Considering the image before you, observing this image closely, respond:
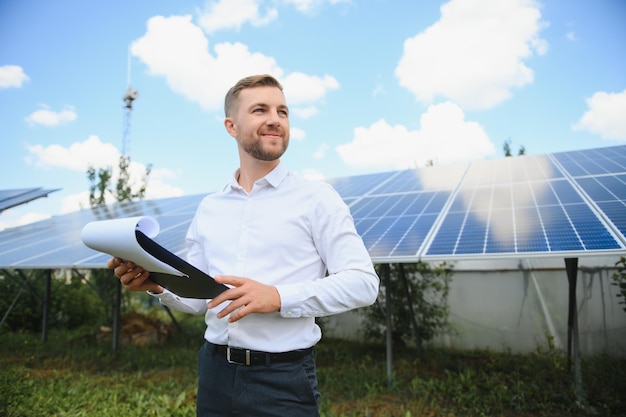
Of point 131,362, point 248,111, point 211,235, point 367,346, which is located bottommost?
point 367,346

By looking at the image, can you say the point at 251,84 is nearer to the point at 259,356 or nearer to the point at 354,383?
the point at 259,356

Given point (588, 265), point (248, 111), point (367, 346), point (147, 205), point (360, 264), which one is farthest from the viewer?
point (147, 205)

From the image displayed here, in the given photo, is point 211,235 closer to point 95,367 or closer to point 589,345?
point 95,367

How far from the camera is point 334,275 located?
5.04 ft

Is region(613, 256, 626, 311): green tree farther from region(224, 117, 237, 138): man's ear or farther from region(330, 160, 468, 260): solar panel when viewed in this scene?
region(224, 117, 237, 138): man's ear

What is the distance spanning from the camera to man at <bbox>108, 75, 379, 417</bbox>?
1.56 metres

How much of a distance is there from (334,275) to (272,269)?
276 mm

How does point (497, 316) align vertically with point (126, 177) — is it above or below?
below

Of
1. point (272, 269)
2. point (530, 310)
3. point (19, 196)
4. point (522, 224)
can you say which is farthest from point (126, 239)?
point (19, 196)

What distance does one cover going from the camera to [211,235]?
6.15 feet

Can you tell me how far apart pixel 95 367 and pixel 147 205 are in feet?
15.0

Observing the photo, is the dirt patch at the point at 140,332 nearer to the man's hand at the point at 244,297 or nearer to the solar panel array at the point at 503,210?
the solar panel array at the point at 503,210

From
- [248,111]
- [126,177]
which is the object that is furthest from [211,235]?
[126,177]

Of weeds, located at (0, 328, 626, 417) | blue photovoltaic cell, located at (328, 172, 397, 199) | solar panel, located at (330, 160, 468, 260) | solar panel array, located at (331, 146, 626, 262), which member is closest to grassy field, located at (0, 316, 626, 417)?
weeds, located at (0, 328, 626, 417)
